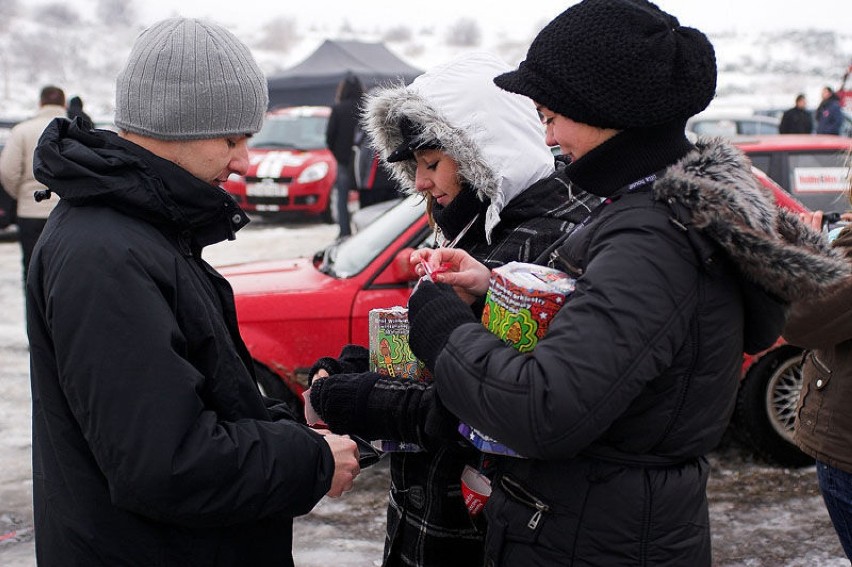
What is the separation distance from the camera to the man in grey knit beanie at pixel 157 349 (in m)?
1.56

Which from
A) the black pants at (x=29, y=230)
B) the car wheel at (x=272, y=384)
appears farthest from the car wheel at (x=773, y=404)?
the black pants at (x=29, y=230)

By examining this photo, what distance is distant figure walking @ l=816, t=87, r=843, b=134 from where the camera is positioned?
55.5ft

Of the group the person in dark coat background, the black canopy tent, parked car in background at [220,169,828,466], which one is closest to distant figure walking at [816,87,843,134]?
the person in dark coat background

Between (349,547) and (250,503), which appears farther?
(349,547)

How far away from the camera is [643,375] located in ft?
5.03

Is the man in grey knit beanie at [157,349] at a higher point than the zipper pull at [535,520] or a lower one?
higher

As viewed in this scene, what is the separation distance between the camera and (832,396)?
2492mm

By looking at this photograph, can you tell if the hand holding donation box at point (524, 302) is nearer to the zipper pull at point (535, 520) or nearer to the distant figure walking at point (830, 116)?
the zipper pull at point (535, 520)

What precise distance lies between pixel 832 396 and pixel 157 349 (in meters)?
1.86

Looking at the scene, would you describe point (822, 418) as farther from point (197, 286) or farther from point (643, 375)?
point (197, 286)

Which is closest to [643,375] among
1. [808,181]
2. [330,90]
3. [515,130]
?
[515,130]

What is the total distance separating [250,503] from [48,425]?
0.41 meters

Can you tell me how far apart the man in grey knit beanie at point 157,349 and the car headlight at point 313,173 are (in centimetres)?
1144

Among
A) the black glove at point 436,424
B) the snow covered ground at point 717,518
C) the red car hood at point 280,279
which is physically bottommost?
the snow covered ground at point 717,518
